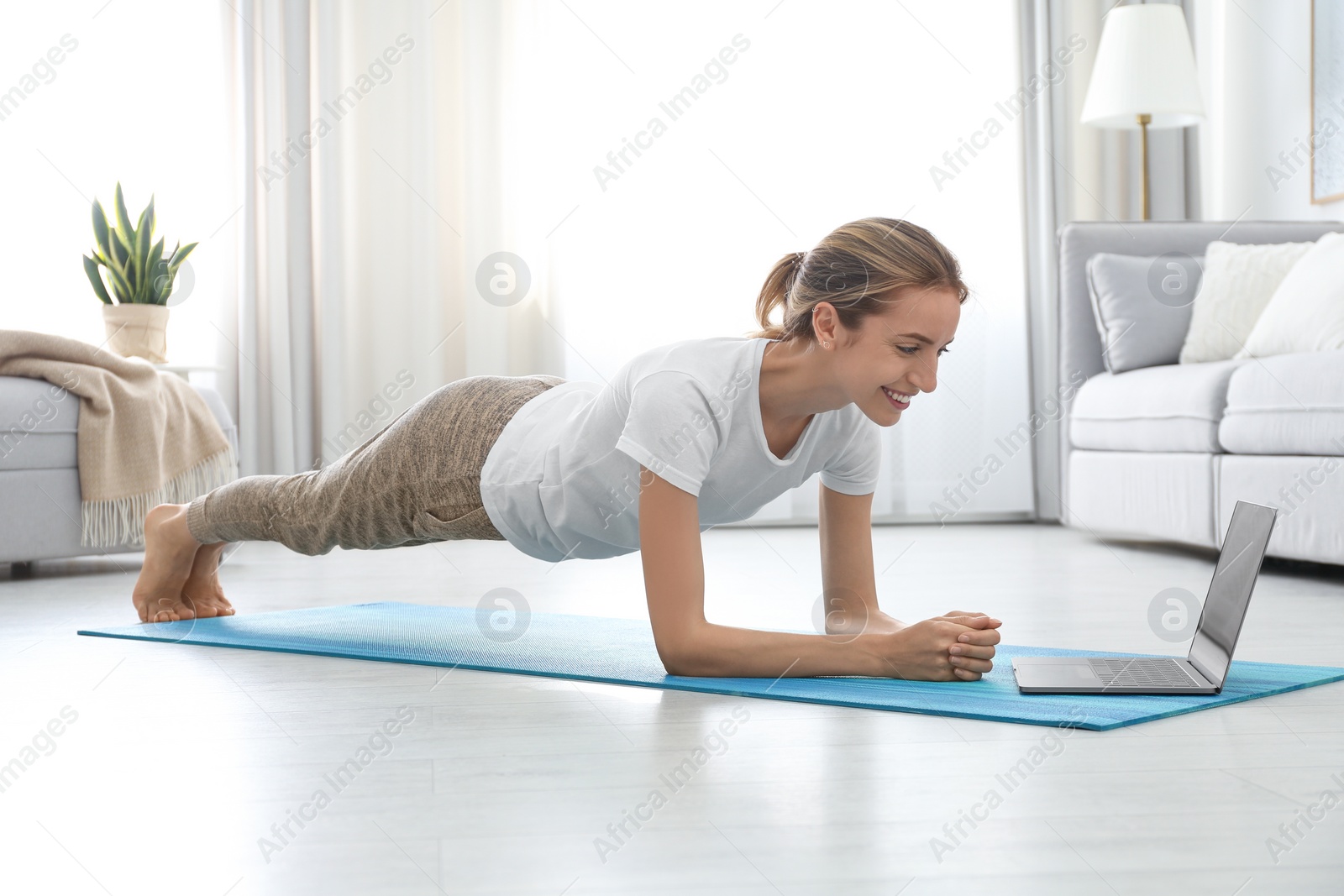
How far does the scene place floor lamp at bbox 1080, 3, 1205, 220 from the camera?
354 cm

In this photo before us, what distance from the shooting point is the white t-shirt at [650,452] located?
1.37m

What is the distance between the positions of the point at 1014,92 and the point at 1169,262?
1.13 meters

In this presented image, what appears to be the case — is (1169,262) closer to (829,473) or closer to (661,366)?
(829,473)

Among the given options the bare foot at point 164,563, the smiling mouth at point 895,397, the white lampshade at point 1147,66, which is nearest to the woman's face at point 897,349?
the smiling mouth at point 895,397

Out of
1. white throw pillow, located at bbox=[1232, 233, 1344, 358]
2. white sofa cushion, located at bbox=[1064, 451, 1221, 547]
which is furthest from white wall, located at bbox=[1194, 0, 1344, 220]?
white sofa cushion, located at bbox=[1064, 451, 1221, 547]

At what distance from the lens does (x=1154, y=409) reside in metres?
2.86

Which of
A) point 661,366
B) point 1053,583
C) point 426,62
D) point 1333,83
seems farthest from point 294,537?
point 1333,83

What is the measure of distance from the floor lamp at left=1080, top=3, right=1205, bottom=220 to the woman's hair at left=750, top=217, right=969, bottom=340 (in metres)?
2.51

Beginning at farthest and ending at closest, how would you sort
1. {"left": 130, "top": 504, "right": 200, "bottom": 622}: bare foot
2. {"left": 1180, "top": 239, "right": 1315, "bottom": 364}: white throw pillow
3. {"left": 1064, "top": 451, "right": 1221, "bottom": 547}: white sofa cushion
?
{"left": 1180, "top": 239, "right": 1315, "bottom": 364}: white throw pillow
{"left": 1064, "top": 451, "right": 1221, "bottom": 547}: white sofa cushion
{"left": 130, "top": 504, "right": 200, "bottom": 622}: bare foot

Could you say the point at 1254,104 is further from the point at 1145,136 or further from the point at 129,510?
the point at 129,510

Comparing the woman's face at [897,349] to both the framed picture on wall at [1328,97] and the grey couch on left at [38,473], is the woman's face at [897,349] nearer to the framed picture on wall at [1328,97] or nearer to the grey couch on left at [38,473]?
the grey couch on left at [38,473]

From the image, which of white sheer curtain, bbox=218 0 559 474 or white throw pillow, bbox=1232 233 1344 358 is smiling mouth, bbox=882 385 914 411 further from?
white sheer curtain, bbox=218 0 559 474

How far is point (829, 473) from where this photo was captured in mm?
1624

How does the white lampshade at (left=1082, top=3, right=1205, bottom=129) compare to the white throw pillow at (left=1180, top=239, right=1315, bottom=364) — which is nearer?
the white throw pillow at (left=1180, top=239, right=1315, bottom=364)
